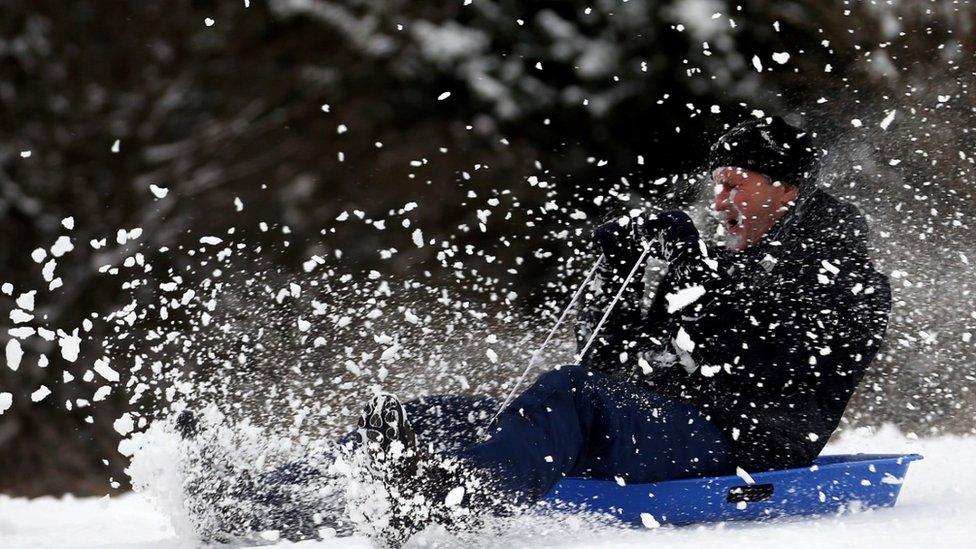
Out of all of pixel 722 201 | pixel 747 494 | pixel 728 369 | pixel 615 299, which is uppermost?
pixel 722 201

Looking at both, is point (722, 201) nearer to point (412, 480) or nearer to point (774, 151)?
point (774, 151)

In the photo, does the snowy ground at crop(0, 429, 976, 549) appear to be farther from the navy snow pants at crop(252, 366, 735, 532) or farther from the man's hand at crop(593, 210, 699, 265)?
the man's hand at crop(593, 210, 699, 265)

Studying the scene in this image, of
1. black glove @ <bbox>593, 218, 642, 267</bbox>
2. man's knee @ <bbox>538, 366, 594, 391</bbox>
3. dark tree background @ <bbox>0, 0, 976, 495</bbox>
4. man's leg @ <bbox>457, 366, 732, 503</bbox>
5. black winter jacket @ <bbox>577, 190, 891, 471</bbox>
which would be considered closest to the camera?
man's leg @ <bbox>457, 366, 732, 503</bbox>

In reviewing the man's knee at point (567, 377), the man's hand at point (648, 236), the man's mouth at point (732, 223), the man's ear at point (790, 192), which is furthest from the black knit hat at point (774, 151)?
the man's knee at point (567, 377)

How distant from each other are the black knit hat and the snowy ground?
0.78m

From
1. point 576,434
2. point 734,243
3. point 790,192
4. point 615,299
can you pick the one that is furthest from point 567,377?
point 790,192

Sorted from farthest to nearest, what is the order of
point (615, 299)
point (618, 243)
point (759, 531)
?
point (618, 243)
point (615, 299)
point (759, 531)

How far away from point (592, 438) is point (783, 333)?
1.49 feet

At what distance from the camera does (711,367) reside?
2.04 m

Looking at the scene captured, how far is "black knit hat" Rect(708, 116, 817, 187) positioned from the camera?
2285 millimetres

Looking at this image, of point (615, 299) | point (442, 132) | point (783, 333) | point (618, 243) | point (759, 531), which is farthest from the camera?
point (442, 132)

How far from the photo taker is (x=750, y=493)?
6.68 ft

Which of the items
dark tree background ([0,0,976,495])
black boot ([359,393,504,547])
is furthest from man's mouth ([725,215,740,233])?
dark tree background ([0,0,976,495])

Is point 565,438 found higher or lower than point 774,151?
lower
